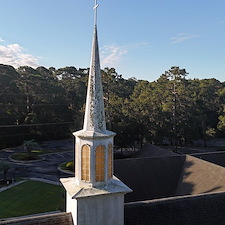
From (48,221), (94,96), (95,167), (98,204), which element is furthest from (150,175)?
(94,96)

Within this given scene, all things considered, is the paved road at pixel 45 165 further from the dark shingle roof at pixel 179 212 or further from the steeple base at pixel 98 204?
the steeple base at pixel 98 204

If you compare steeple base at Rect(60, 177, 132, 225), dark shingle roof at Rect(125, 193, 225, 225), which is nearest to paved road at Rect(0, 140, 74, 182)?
dark shingle roof at Rect(125, 193, 225, 225)

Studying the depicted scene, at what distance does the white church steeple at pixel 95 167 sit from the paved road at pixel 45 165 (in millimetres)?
20217

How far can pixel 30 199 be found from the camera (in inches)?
866

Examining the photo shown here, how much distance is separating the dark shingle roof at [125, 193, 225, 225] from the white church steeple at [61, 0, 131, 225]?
163cm

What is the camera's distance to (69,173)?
3000 centimetres

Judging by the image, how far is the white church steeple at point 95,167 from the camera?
8.30 metres

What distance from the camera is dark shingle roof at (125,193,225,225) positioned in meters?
9.92

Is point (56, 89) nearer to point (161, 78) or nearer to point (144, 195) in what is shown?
point (161, 78)

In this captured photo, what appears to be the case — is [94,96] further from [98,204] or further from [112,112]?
[112,112]

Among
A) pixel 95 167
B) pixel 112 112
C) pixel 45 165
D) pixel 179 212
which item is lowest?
pixel 45 165

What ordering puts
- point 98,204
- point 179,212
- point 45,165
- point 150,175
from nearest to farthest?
point 98,204, point 179,212, point 150,175, point 45,165

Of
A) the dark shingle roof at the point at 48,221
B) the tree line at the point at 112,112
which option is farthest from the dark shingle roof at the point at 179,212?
the tree line at the point at 112,112

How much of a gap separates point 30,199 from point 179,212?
15056 millimetres
